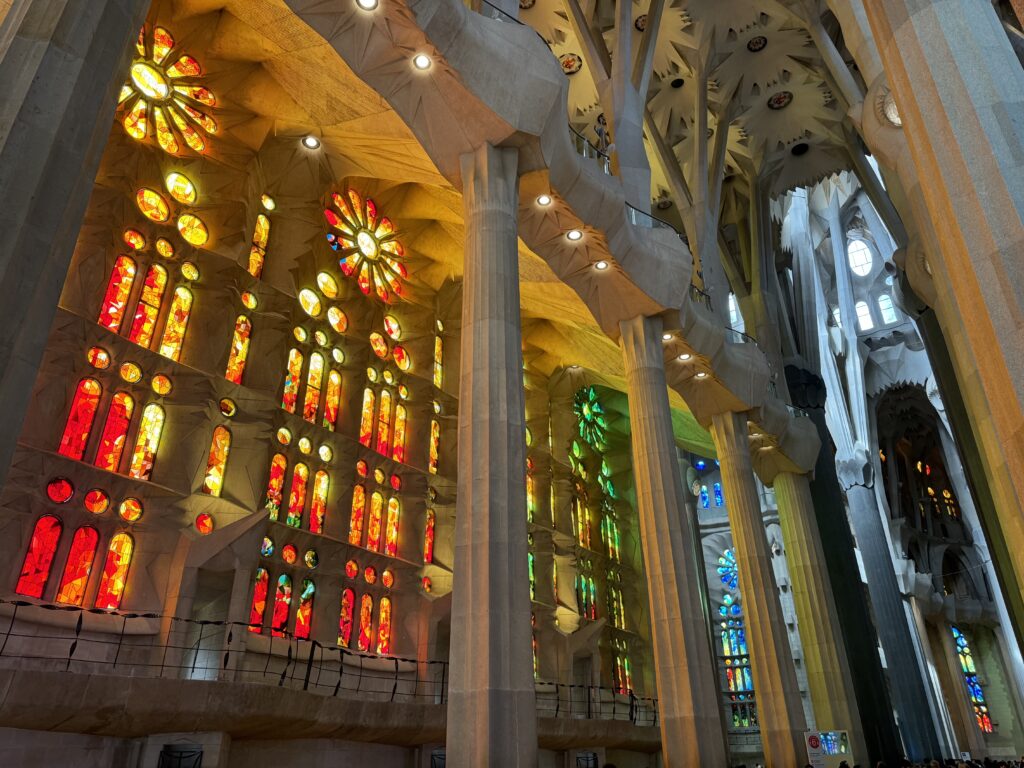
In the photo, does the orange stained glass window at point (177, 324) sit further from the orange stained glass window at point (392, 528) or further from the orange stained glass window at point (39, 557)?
the orange stained glass window at point (392, 528)

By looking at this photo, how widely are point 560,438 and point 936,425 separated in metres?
23.4

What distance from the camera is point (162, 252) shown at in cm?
1415

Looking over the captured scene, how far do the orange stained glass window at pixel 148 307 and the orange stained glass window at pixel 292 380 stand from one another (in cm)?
294

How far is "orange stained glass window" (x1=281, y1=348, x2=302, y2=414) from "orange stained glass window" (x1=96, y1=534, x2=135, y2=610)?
436cm

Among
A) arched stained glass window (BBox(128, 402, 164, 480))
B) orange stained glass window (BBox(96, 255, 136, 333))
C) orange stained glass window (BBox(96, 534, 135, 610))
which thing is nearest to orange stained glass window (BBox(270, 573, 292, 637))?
orange stained glass window (BBox(96, 534, 135, 610))

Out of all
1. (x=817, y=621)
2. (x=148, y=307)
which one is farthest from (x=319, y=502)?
(x=817, y=621)

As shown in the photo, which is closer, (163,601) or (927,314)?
(163,601)

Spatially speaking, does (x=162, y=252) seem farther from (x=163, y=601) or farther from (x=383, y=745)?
(x=383, y=745)

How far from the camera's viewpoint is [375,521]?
17281 millimetres

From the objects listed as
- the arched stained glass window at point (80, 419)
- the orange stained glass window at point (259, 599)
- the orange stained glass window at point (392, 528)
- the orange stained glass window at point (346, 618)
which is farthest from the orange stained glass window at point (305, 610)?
the arched stained glass window at point (80, 419)

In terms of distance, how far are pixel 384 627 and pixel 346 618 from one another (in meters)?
1.19

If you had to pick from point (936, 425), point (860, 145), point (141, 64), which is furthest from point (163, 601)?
point (936, 425)

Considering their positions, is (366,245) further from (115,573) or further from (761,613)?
(761,613)

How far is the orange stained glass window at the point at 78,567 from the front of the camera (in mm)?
11203
